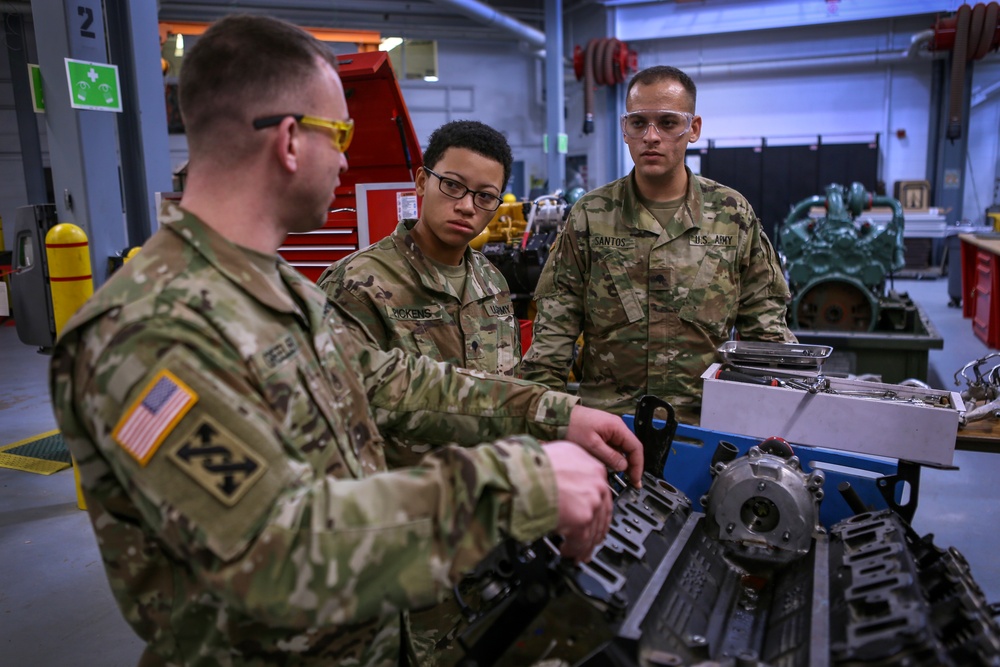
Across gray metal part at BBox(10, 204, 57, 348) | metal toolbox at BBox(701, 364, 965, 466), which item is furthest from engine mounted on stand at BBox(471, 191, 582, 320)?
metal toolbox at BBox(701, 364, 965, 466)

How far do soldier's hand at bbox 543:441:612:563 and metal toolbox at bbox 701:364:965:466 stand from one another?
0.94 metres

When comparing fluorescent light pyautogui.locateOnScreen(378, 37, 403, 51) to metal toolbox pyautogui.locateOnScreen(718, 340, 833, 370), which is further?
fluorescent light pyautogui.locateOnScreen(378, 37, 403, 51)

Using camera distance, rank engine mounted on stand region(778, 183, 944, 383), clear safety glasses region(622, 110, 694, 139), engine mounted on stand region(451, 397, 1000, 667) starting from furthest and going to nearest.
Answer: engine mounted on stand region(778, 183, 944, 383) → clear safety glasses region(622, 110, 694, 139) → engine mounted on stand region(451, 397, 1000, 667)

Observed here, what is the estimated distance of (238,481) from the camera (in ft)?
2.60

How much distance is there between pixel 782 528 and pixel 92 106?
4.46 metres

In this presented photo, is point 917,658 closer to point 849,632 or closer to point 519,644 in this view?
point 849,632

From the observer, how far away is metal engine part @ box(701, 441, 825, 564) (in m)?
1.42

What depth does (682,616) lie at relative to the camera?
118 cm

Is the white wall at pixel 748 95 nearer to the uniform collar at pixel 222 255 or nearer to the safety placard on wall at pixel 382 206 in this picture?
Result: the safety placard on wall at pixel 382 206

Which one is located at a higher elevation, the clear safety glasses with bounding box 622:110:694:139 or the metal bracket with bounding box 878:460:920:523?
the clear safety glasses with bounding box 622:110:694:139

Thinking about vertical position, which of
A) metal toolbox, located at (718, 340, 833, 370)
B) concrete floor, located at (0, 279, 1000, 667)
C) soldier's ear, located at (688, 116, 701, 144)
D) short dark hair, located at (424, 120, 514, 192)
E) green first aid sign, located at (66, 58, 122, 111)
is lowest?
concrete floor, located at (0, 279, 1000, 667)

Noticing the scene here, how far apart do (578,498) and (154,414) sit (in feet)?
1.64

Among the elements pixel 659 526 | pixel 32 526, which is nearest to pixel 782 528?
pixel 659 526

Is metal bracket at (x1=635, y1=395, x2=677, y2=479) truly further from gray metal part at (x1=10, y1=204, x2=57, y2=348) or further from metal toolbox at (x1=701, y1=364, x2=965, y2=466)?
gray metal part at (x1=10, y1=204, x2=57, y2=348)
